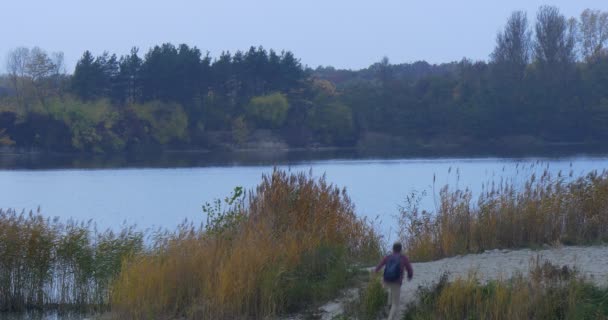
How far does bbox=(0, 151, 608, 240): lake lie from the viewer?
30.7 m

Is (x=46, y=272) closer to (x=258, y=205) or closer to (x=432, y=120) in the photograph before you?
(x=258, y=205)

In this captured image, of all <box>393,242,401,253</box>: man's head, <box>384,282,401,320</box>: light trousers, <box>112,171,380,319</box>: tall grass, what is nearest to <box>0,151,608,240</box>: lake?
<box>112,171,380,319</box>: tall grass

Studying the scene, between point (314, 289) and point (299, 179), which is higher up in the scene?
point (299, 179)

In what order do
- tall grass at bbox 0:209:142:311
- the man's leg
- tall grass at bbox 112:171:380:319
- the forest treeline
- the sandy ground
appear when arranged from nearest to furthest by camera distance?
1. the man's leg
2. the sandy ground
3. tall grass at bbox 112:171:380:319
4. tall grass at bbox 0:209:142:311
5. the forest treeline

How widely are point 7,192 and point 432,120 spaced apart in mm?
54248

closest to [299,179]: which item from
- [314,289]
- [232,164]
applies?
[314,289]

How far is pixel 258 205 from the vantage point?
51.5 feet

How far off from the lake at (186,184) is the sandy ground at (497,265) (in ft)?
18.1

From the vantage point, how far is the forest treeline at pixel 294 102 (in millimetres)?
81875

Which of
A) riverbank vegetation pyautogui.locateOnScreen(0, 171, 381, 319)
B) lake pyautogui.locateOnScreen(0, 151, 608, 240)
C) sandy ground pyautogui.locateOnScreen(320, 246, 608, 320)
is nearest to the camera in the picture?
sandy ground pyautogui.locateOnScreen(320, 246, 608, 320)

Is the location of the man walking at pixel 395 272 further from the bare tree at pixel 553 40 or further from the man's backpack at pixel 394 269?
the bare tree at pixel 553 40

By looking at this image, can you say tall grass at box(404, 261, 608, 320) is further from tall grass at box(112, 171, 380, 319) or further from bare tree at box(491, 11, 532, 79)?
bare tree at box(491, 11, 532, 79)

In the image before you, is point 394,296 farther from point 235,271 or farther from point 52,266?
point 52,266

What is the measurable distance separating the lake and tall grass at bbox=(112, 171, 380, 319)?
20.0 feet
